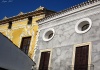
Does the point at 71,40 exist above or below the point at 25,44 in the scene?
below

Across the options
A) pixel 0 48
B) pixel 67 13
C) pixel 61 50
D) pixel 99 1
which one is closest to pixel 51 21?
pixel 67 13

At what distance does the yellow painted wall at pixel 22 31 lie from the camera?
57.3ft

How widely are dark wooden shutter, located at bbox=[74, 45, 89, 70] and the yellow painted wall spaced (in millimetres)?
5016

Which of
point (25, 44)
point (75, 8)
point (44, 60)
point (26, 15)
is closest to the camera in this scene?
point (75, 8)

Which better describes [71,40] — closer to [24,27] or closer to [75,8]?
[75,8]

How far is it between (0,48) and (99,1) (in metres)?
7.68

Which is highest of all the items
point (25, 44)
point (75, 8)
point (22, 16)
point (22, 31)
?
point (22, 16)

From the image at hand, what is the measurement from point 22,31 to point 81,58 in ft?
26.3

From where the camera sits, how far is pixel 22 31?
1908 cm

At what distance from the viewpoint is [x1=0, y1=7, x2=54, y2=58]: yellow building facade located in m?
17.7

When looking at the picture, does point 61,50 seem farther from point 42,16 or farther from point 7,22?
point 7,22

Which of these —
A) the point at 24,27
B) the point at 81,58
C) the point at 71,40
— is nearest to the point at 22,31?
the point at 24,27

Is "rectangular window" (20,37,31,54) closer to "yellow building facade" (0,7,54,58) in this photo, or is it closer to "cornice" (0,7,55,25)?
"yellow building facade" (0,7,54,58)

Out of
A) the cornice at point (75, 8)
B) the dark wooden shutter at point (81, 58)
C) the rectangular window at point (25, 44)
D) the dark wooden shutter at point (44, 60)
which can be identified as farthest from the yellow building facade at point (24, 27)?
the dark wooden shutter at point (81, 58)
